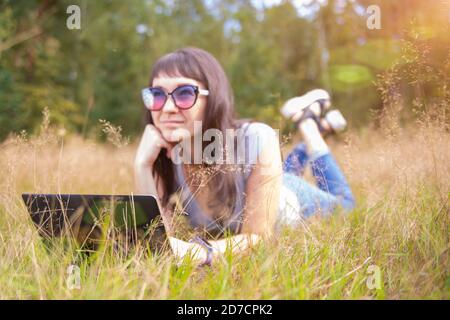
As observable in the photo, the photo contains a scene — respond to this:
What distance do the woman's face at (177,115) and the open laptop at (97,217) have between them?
2.55ft

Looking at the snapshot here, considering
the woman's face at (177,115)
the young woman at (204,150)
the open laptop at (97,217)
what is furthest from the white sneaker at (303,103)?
the open laptop at (97,217)

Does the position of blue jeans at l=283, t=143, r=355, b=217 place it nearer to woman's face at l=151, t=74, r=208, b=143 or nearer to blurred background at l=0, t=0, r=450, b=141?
woman's face at l=151, t=74, r=208, b=143

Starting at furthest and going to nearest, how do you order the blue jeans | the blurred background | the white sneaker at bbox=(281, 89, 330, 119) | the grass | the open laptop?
1. the blurred background
2. the white sneaker at bbox=(281, 89, 330, 119)
3. the blue jeans
4. the open laptop
5. the grass

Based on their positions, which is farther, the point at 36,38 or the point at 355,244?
the point at 36,38

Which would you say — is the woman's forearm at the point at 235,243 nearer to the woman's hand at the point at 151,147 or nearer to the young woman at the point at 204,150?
the young woman at the point at 204,150

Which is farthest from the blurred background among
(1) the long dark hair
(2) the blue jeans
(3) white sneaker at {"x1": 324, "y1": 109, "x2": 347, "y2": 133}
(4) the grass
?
(4) the grass

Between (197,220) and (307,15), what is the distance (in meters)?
13.3

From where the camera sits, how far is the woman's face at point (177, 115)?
241 centimetres

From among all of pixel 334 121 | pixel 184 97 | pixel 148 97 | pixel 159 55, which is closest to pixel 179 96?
pixel 184 97

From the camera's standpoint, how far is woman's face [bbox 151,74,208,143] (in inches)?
94.7

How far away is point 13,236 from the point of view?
1829 mm

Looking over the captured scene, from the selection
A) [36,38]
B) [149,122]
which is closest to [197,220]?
[149,122]

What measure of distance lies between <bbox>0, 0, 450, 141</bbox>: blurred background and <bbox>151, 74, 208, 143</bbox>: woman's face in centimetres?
416
